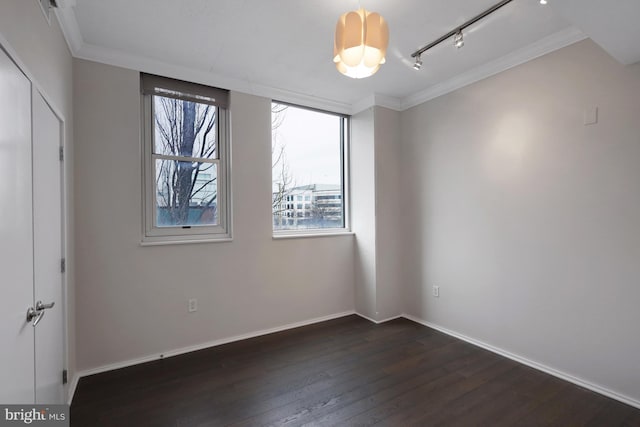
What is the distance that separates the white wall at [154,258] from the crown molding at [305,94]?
0.10m

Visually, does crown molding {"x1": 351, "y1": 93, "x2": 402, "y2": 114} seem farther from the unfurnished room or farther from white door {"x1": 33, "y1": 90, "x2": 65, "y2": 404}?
white door {"x1": 33, "y1": 90, "x2": 65, "y2": 404}

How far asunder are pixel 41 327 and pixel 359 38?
230cm

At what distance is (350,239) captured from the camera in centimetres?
391

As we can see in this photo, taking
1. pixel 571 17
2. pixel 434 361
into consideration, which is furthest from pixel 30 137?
pixel 434 361

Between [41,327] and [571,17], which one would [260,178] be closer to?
[41,327]

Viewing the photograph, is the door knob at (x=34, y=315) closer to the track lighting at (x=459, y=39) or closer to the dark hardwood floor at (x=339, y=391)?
the dark hardwood floor at (x=339, y=391)

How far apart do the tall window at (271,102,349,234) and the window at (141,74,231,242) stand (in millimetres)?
615

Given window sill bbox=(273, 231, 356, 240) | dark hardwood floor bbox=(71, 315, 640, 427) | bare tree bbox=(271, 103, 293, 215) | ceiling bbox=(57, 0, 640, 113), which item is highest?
ceiling bbox=(57, 0, 640, 113)

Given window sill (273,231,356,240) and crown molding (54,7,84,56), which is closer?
crown molding (54,7,84,56)

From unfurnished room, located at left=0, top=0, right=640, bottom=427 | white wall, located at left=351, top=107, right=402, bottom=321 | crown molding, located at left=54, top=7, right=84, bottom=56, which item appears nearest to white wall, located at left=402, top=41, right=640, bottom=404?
unfurnished room, located at left=0, top=0, right=640, bottom=427

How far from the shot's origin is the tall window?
11.7 feet

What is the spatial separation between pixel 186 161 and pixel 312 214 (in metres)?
1.58

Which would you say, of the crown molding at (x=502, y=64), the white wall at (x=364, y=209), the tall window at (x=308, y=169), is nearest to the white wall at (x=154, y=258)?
the tall window at (x=308, y=169)

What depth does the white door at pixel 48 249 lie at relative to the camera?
1.52m
